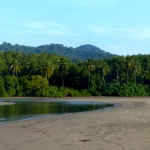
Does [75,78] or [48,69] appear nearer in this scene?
[48,69]

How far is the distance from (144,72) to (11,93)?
50662 millimetres

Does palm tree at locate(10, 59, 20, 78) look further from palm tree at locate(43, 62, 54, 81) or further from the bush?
the bush

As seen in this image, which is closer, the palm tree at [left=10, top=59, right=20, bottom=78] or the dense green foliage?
the dense green foliage

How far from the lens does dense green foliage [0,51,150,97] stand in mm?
121125

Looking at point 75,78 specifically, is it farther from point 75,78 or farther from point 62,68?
point 62,68

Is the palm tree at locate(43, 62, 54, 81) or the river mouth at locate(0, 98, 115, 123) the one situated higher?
the palm tree at locate(43, 62, 54, 81)

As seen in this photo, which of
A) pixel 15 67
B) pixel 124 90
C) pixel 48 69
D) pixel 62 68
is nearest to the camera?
pixel 124 90

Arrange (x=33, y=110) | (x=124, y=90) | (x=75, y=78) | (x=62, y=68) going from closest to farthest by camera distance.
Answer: (x=33, y=110) → (x=124, y=90) → (x=75, y=78) → (x=62, y=68)

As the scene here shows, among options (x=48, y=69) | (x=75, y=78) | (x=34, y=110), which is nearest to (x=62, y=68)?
(x=75, y=78)

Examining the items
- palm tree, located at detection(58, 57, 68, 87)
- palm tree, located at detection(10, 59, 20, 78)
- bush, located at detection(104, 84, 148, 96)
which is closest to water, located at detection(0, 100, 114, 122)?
bush, located at detection(104, 84, 148, 96)

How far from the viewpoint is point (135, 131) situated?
71.6 ft

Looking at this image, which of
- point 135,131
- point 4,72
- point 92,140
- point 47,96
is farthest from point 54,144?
point 4,72

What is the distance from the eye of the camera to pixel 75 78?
133m

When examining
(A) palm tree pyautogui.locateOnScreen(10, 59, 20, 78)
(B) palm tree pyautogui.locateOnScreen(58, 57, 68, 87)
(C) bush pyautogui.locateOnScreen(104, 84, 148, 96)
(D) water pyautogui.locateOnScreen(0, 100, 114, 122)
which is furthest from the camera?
(A) palm tree pyautogui.locateOnScreen(10, 59, 20, 78)
